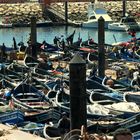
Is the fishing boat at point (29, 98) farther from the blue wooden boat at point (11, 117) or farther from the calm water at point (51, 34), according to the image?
the calm water at point (51, 34)

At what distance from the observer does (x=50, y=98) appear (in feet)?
82.9

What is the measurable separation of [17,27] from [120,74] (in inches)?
2055

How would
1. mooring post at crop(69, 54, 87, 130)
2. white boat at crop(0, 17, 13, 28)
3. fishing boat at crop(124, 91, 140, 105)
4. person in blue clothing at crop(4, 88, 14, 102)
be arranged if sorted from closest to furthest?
mooring post at crop(69, 54, 87, 130)
fishing boat at crop(124, 91, 140, 105)
person in blue clothing at crop(4, 88, 14, 102)
white boat at crop(0, 17, 13, 28)

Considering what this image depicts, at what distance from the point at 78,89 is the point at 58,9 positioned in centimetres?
7653

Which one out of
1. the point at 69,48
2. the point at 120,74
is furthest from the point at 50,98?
the point at 69,48

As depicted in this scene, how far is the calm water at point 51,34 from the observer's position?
2676 inches

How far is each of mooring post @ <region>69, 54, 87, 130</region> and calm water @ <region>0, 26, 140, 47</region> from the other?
48.6 m

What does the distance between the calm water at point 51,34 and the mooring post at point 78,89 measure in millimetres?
48552

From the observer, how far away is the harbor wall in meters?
90.3

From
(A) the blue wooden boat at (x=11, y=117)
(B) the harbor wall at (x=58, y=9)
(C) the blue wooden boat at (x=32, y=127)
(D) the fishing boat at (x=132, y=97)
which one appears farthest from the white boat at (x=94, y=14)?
(C) the blue wooden boat at (x=32, y=127)

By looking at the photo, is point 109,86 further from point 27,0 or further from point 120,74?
point 27,0

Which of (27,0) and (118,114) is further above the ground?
(27,0)

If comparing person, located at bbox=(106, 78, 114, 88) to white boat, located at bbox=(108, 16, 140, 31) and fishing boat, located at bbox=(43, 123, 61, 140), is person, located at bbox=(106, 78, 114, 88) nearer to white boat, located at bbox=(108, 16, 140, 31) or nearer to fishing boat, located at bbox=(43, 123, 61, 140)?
fishing boat, located at bbox=(43, 123, 61, 140)

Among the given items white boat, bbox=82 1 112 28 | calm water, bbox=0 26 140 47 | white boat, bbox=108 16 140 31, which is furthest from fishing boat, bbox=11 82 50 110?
white boat, bbox=82 1 112 28
